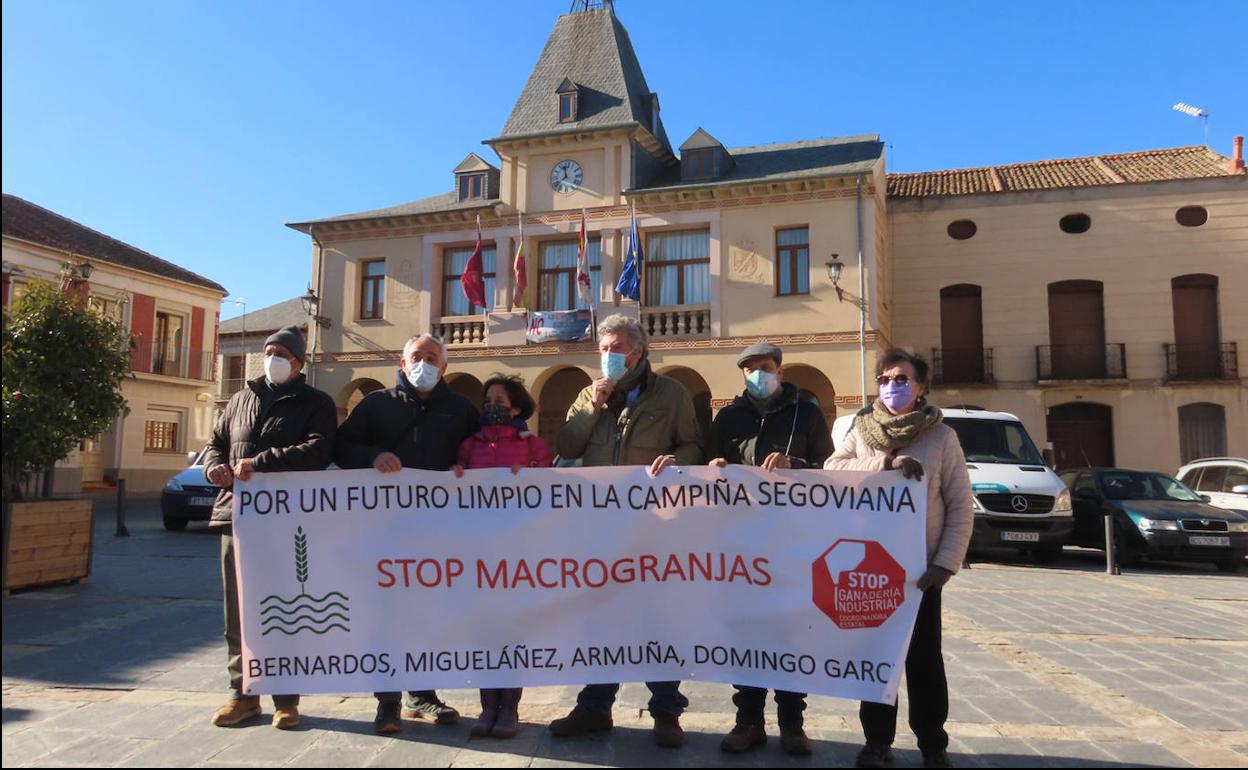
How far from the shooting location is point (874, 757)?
12.8ft

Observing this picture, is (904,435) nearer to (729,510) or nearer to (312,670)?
(729,510)

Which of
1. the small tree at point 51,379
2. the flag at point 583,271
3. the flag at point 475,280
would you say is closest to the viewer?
the small tree at point 51,379

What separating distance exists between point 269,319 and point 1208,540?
42.3 meters

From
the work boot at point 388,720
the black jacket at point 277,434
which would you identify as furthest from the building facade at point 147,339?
the work boot at point 388,720

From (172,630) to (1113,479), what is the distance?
13.8 meters

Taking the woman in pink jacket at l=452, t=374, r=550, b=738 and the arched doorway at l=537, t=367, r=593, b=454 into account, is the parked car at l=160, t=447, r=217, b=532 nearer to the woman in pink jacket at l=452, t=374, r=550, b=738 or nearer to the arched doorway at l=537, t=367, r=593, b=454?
the arched doorway at l=537, t=367, r=593, b=454

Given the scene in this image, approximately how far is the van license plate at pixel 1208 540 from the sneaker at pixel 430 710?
39.0 ft

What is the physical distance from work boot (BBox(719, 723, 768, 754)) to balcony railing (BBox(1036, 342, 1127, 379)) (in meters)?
22.2

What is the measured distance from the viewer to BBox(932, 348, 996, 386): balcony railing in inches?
947

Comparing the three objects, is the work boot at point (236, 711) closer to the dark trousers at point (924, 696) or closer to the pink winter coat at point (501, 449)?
the pink winter coat at point (501, 449)

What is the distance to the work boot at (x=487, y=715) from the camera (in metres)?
4.21

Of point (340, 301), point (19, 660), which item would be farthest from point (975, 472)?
point (340, 301)

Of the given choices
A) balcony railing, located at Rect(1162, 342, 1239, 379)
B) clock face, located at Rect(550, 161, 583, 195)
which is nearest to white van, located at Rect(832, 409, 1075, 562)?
balcony railing, located at Rect(1162, 342, 1239, 379)

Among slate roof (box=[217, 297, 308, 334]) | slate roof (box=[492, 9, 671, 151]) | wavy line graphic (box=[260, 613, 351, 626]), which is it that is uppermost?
slate roof (box=[492, 9, 671, 151])
